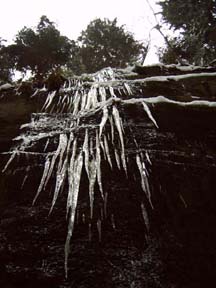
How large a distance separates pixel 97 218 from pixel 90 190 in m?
0.21

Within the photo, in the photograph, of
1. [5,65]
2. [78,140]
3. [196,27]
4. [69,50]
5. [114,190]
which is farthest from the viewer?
[69,50]

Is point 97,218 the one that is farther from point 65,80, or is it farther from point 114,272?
point 65,80

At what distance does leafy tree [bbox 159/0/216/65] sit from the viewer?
A: 1109cm

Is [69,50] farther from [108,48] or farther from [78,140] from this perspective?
[78,140]

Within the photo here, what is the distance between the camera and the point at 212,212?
2.29m

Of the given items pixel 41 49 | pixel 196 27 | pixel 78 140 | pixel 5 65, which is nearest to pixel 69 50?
pixel 41 49

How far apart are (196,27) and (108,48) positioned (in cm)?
403

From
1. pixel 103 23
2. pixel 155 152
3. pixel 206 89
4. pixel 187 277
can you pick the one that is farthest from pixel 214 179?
pixel 103 23

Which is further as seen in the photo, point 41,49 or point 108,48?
point 108,48

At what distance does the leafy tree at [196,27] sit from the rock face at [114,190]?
27.0 feet

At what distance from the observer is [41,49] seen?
496 inches

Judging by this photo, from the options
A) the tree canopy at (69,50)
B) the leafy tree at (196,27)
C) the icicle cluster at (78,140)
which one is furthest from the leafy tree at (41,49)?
the icicle cluster at (78,140)

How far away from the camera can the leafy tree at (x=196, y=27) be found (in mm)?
11094

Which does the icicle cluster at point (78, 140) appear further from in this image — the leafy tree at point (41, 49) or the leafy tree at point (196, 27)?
the leafy tree at point (41, 49)
